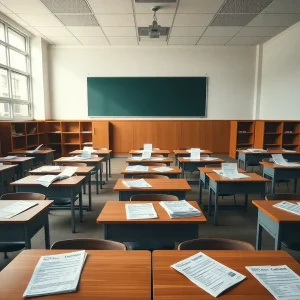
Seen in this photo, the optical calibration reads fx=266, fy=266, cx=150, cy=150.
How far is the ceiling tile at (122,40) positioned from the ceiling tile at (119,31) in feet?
1.26

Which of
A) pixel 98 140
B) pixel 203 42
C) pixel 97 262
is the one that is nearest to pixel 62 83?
pixel 98 140

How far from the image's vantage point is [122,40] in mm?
8312

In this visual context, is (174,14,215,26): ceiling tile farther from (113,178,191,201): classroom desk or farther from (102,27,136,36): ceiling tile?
(113,178,191,201): classroom desk

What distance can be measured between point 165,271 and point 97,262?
338 mm

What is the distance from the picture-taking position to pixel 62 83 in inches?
358

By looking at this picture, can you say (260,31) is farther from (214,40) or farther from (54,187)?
(54,187)

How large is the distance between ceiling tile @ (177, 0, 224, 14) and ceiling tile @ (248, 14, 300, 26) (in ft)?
4.14

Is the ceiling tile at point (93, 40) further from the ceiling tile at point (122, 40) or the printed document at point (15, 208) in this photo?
the printed document at point (15, 208)

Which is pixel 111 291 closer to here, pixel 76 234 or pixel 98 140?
pixel 76 234

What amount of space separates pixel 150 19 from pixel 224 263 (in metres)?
6.43

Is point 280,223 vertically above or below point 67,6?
below

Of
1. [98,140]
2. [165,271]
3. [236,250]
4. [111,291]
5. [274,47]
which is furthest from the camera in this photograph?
[98,140]

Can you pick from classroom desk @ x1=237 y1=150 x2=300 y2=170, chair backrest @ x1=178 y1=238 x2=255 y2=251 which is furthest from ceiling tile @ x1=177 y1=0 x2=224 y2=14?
chair backrest @ x1=178 y1=238 x2=255 y2=251

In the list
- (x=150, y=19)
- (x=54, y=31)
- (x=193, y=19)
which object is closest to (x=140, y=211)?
(x=150, y=19)
